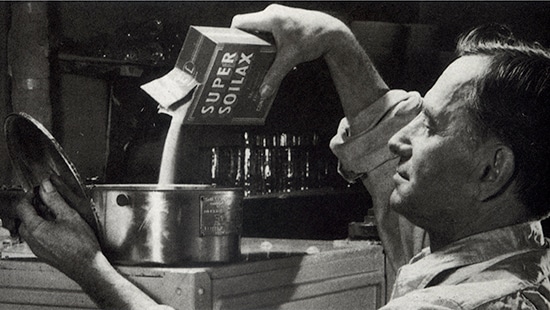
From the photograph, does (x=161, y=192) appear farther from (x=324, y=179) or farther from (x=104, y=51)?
(x=324, y=179)

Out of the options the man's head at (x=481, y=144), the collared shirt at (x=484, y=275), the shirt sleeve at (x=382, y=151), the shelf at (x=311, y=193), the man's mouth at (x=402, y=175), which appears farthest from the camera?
the shelf at (x=311, y=193)

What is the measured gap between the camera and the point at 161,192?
1.61 meters

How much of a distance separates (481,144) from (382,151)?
678 mm

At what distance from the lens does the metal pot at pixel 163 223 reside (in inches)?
63.7

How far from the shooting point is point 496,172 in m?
1.30

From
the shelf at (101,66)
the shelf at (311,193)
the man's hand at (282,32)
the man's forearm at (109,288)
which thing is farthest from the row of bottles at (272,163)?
the man's forearm at (109,288)

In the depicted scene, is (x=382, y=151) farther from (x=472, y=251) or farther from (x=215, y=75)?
(x=472, y=251)

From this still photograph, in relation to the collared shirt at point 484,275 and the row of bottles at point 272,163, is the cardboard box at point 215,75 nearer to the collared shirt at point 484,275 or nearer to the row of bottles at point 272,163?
the collared shirt at point 484,275

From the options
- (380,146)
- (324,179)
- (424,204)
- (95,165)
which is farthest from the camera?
(324,179)

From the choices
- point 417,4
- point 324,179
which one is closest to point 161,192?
point 324,179

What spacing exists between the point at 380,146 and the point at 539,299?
80 centimetres

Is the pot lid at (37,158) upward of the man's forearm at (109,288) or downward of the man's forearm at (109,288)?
upward

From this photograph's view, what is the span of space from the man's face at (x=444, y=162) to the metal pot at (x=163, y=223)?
42 centimetres

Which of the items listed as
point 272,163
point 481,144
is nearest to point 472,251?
point 481,144
